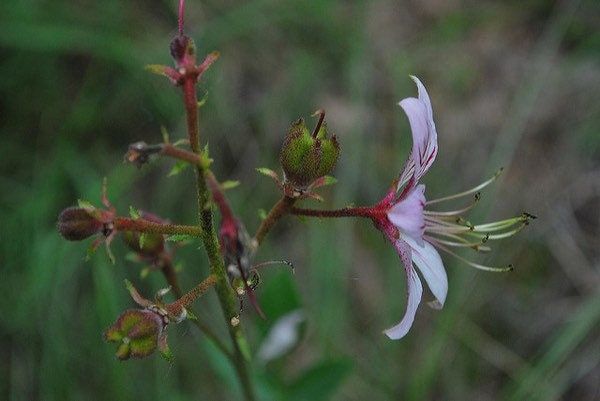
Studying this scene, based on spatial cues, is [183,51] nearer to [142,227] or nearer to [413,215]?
[142,227]

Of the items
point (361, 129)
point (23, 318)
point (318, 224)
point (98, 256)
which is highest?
point (361, 129)

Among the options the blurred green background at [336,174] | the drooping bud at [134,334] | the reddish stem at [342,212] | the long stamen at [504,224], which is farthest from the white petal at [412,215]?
the blurred green background at [336,174]

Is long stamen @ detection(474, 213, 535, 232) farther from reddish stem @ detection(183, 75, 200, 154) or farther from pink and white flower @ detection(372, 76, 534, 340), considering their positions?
reddish stem @ detection(183, 75, 200, 154)

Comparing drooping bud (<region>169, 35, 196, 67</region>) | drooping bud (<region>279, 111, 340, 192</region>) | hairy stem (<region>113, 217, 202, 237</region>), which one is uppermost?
drooping bud (<region>169, 35, 196, 67</region>)

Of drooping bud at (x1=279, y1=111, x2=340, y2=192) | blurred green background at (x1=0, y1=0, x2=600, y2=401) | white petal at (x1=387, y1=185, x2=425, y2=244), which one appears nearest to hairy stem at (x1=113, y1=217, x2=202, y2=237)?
drooping bud at (x1=279, y1=111, x2=340, y2=192)

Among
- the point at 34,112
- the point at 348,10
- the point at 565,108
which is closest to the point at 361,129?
the point at 348,10

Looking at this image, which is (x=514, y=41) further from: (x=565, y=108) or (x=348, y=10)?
(x=348, y=10)

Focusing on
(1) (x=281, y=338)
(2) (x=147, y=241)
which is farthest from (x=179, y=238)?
(1) (x=281, y=338)
